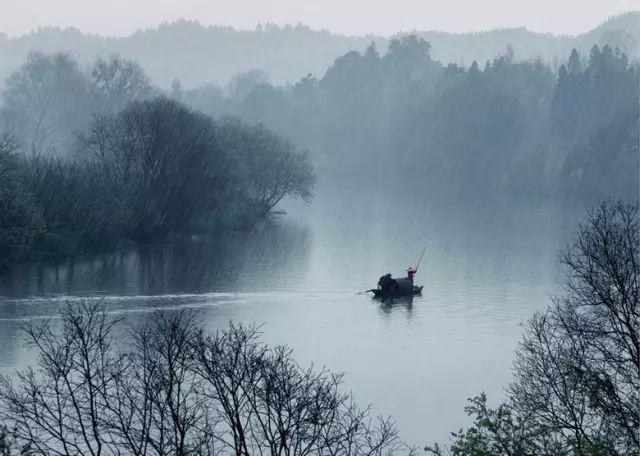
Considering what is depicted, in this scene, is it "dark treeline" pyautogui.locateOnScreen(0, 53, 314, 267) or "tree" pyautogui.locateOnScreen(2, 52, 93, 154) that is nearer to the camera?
"dark treeline" pyautogui.locateOnScreen(0, 53, 314, 267)

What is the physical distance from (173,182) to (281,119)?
84.6m

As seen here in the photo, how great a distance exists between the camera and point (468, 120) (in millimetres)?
129625

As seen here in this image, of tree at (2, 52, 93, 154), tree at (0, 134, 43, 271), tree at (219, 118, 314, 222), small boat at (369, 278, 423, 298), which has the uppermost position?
tree at (2, 52, 93, 154)

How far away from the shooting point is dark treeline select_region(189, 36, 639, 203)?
366 feet

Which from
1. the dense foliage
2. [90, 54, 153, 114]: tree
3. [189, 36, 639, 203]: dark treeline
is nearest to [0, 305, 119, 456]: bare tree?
the dense foliage

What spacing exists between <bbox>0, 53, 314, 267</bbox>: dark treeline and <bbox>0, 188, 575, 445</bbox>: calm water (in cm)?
242

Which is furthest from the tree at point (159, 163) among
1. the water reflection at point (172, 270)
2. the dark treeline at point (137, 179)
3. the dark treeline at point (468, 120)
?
the dark treeline at point (468, 120)

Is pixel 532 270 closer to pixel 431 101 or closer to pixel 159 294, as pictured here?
pixel 159 294

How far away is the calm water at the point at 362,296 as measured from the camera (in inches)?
1289

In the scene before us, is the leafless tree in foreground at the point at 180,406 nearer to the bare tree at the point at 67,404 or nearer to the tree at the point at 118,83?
the bare tree at the point at 67,404

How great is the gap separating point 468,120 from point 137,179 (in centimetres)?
6943

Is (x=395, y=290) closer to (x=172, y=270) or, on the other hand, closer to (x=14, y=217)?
(x=172, y=270)

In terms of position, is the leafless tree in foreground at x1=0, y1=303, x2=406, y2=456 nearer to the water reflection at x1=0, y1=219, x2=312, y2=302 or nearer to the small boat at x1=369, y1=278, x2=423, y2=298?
the small boat at x1=369, y1=278, x2=423, y2=298

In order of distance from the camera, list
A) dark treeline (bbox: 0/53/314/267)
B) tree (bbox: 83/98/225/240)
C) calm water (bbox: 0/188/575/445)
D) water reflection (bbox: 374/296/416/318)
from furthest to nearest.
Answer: tree (bbox: 83/98/225/240)
dark treeline (bbox: 0/53/314/267)
water reflection (bbox: 374/296/416/318)
calm water (bbox: 0/188/575/445)
